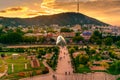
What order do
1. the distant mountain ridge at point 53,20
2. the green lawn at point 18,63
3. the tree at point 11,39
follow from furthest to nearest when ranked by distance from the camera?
the distant mountain ridge at point 53,20, the tree at point 11,39, the green lawn at point 18,63

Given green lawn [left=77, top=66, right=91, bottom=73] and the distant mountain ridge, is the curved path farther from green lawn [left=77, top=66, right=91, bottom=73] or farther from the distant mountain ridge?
the distant mountain ridge

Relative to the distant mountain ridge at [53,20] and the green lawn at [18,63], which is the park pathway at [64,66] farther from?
the distant mountain ridge at [53,20]

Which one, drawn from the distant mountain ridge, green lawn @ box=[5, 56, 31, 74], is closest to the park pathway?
green lawn @ box=[5, 56, 31, 74]

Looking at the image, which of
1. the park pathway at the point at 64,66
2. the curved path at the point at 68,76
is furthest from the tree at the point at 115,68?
the park pathway at the point at 64,66

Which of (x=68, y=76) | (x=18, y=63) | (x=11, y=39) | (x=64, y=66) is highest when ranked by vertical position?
(x=11, y=39)

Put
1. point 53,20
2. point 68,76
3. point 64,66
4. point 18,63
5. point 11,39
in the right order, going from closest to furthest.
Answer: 1. point 68,76
2. point 64,66
3. point 18,63
4. point 11,39
5. point 53,20

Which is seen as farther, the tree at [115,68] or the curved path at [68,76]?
the tree at [115,68]

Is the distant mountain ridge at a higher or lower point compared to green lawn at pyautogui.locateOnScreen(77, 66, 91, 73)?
higher

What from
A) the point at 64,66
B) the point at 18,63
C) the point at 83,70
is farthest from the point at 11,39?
the point at 83,70

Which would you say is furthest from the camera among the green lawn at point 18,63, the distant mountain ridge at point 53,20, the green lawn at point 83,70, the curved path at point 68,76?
the distant mountain ridge at point 53,20

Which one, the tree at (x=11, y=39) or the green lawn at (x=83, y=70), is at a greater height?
the tree at (x=11, y=39)

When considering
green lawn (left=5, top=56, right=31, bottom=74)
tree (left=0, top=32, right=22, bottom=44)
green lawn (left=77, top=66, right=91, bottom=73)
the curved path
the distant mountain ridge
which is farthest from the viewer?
the distant mountain ridge

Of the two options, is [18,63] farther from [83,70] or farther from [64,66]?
[83,70]
